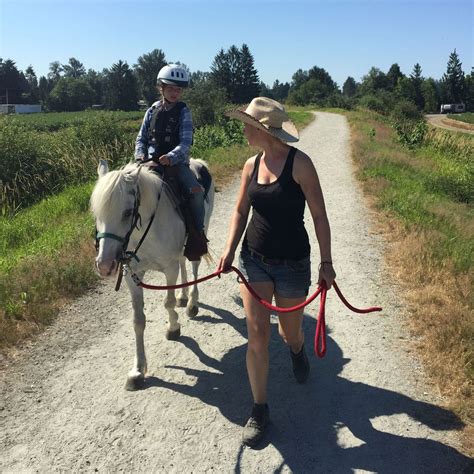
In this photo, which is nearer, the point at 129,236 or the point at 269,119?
the point at 269,119

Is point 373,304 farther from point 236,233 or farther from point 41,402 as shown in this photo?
point 41,402

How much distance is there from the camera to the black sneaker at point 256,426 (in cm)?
322

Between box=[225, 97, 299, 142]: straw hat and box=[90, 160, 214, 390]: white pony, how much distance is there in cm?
107

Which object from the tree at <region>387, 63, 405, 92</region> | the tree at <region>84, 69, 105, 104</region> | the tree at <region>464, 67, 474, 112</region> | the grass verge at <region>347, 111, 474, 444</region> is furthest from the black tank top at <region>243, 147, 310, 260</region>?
the tree at <region>84, 69, 105, 104</region>

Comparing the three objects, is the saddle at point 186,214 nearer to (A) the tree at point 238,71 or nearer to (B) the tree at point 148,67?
(A) the tree at point 238,71

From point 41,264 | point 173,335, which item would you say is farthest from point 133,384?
point 41,264

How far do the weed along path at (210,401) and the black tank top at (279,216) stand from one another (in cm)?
140

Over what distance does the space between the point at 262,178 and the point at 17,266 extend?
445cm

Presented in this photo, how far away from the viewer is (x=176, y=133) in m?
4.65

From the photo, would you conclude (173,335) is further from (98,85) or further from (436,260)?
(98,85)

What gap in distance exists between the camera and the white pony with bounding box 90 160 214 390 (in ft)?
11.1

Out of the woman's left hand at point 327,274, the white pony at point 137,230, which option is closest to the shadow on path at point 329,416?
the white pony at point 137,230

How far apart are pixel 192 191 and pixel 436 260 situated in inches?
148

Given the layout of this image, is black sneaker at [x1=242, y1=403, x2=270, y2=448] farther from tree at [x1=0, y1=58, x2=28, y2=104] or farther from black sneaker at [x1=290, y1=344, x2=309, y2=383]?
tree at [x1=0, y1=58, x2=28, y2=104]
